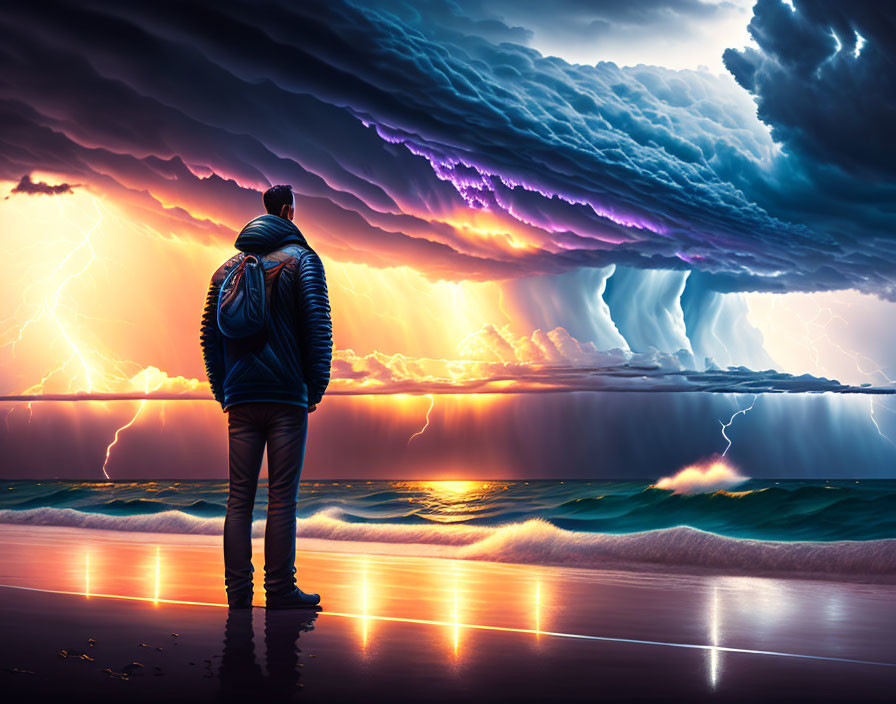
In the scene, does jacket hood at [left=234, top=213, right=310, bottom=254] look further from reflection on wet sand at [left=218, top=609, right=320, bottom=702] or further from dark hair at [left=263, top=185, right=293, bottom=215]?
reflection on wet sand at [left=218, top=609, right=320, bottom=702]

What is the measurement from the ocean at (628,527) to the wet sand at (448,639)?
2.46m

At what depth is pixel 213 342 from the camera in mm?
4289

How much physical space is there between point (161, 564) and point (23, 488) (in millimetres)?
45559

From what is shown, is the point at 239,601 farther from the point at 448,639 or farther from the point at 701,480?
the point at 701,480

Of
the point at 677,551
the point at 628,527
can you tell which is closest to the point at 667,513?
the point at 628,527

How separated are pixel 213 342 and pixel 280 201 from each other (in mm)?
724

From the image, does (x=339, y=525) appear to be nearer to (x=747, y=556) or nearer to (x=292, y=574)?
(x=747, y=556)

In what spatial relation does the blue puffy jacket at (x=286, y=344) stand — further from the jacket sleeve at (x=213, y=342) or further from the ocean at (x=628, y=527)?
the ocean at (x=628, y=527)

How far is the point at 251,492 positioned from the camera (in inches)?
163

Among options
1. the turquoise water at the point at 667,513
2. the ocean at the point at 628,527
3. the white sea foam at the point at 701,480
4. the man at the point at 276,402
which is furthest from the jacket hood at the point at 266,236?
the white sea foam at the point at 701,480

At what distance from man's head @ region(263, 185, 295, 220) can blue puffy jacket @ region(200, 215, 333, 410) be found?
25 cm

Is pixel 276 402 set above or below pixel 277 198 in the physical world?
below

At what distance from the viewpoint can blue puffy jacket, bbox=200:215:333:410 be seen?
4.04 metres

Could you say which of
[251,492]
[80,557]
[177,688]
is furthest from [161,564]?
[177,688]
